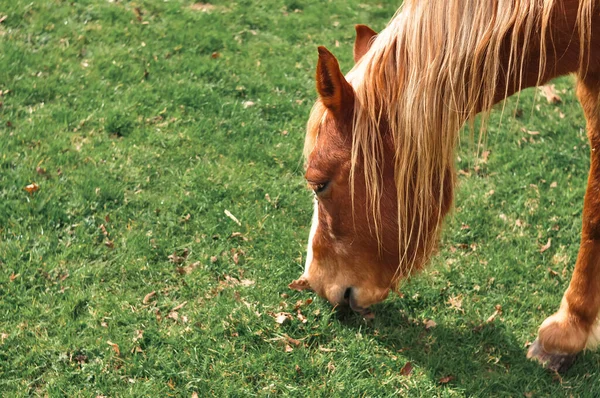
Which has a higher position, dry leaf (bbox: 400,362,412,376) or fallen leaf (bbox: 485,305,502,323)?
fallen leaf (bbox: 485,305,502,323)

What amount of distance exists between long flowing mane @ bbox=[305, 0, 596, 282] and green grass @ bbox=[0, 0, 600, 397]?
21 centimetres

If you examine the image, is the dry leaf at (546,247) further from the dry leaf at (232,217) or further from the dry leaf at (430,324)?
the dry leaf at (232,217)

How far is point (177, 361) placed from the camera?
Answer: 12.2 ft

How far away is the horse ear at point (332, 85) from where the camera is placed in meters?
2.71

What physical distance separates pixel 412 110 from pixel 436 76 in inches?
6.6

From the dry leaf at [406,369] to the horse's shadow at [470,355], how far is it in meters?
0.05

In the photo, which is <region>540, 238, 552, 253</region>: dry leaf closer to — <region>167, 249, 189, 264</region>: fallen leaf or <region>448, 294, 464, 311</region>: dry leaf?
<region>448, 294, 464, 311</region>: dry leaf

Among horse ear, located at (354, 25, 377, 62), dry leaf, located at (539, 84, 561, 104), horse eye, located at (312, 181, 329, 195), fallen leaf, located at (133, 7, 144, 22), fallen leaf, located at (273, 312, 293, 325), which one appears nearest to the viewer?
horse eye, located at (312, 181, 329, 195)

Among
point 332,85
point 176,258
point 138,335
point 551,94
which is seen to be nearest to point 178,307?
point 138,335

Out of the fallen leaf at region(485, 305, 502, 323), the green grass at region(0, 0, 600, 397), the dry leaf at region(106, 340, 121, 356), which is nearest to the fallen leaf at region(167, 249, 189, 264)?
the green grass at region(0, 0, 600, 397)

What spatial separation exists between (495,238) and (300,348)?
1763 millimetres

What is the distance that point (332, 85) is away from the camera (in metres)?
2.79

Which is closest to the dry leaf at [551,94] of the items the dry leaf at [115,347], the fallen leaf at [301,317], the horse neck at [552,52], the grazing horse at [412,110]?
the grazing horse at [412,110]

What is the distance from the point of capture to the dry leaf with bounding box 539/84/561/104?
20.3 feet
